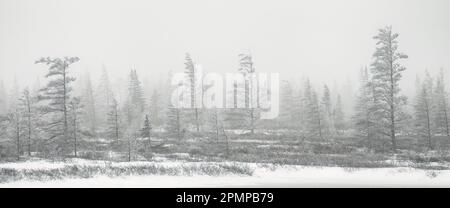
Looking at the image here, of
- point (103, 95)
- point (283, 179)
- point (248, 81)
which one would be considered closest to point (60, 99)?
point (283, 179)

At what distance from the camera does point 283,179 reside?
21.8 meters

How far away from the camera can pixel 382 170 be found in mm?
24219

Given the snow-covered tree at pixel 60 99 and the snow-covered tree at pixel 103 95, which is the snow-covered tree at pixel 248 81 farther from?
the snow-covered tree at pixel 103 95

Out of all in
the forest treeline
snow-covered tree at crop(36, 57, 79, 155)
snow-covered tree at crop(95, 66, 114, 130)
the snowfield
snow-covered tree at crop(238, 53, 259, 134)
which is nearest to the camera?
the snowfield

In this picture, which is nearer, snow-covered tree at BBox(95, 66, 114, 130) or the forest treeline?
the forest treeline

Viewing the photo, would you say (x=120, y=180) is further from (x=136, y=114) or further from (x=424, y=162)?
(x=136, y=114)

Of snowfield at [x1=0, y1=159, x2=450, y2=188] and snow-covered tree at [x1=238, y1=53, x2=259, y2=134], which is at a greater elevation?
snow-covered tree at [x1=238, y1=53, x2=259, y2=134]

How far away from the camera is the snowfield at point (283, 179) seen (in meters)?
18.9

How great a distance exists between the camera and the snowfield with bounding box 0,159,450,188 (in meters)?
18.9

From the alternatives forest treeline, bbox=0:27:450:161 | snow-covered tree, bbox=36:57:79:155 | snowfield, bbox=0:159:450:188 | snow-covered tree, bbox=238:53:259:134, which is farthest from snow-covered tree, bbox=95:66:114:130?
snowfield, bbox=0:159:450:188

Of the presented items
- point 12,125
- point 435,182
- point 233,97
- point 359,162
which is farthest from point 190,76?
point 435,182

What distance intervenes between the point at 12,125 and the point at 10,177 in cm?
1730

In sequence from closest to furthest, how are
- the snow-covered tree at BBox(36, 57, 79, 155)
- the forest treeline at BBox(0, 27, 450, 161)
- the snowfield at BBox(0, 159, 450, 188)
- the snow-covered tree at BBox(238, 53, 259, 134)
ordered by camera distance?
the snowfield at BBox(0, 159, 450, 188) → the snow-covered tree at BBox(36, 57, 79, 155) → the forest treeline at BBox(0, 27, 450, 161) → the snow-covered tree at BBox(238, 53, 259, 134)

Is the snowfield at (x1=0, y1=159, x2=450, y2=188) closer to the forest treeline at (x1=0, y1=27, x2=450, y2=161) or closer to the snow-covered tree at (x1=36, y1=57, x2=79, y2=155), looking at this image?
the snow-covered tree at (x1=36, y1=57, x2=79, y2=155)
